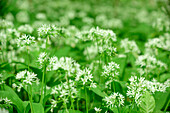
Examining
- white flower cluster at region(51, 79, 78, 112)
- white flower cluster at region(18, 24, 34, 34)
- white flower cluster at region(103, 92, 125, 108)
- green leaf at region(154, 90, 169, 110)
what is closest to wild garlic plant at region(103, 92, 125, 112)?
white flower cluster at region(103, 92, 125, 108)

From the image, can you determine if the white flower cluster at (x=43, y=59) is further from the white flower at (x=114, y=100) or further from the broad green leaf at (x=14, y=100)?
the white flower at (x=114, y=100)

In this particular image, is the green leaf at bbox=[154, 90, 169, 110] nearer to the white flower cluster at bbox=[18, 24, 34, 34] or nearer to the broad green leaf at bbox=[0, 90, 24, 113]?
the broad green leaf at bbox=[0, 90, 24, 113]

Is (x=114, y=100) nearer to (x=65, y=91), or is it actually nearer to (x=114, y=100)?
(x=114, y=100)

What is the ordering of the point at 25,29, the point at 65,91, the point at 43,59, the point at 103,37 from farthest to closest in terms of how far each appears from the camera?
the point at 25,29
the point at 103,37
the point at 43,59
the point at 65,91

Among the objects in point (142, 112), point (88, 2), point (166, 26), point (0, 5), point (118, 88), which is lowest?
point (142, 112)

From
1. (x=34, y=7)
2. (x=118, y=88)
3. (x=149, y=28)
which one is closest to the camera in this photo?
(x=118, y=88)

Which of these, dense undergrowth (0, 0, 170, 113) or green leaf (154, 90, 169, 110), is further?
green leaf (154, 90, 169, 110)

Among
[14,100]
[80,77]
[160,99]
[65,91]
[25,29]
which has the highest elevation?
[25,29]

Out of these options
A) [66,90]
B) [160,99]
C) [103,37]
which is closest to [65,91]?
[66,90]

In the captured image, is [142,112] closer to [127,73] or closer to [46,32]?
[127,73]

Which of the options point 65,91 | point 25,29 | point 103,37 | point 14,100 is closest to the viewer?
point 65,91

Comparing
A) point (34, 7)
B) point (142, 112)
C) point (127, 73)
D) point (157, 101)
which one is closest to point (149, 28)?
point (127, 73)
